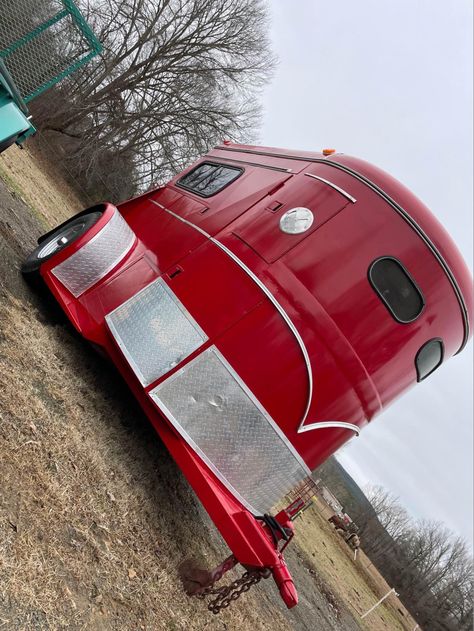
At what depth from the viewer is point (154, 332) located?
466 cm

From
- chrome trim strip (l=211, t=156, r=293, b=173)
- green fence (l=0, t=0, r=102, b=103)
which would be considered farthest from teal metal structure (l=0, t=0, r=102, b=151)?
chrome trim strip (l=211, t=156, r=293, b=173)

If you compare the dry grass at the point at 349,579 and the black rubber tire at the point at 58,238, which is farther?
the dry grass at the point at 349,579

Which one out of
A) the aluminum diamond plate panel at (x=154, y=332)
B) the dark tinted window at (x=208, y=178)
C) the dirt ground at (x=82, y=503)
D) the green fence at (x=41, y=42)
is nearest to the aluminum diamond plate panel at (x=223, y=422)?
the aluminum diamond plate panel at (x=154, y=332)

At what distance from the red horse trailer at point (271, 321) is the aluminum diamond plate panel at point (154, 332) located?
1 centimetres

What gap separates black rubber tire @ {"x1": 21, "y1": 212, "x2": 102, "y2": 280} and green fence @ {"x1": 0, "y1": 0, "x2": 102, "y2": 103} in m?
1.25

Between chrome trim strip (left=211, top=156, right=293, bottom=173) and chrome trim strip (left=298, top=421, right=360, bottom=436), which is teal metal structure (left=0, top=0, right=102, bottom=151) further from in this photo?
chrome trim strip (left=298, top=421, right=360, bottom=436)

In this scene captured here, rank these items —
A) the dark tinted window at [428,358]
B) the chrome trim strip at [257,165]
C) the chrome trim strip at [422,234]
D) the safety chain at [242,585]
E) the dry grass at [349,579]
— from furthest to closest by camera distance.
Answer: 1. the dry grass at [349,579]
2. the chrome trim strip at [257,165]
3. the dark tinted window at [428,358]
4. the chrome trim strip at [422,234]
5. the safety chain at [242,585]

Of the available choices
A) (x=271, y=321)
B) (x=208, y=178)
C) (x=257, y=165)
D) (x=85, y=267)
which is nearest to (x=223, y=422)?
(x=271, y=321)

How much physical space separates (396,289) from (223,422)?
1.86 m

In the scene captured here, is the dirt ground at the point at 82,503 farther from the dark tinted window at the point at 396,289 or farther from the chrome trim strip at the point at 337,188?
the chrome trim strip at the point at 337,188

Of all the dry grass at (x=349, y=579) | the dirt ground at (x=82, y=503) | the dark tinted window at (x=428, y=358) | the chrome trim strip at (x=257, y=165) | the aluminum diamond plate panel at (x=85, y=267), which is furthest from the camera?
the dry grass at (x=349, y=579)

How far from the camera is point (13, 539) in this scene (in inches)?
116

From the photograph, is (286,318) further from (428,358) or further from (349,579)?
(349,579)

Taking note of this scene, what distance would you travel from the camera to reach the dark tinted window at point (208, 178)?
241 inches
